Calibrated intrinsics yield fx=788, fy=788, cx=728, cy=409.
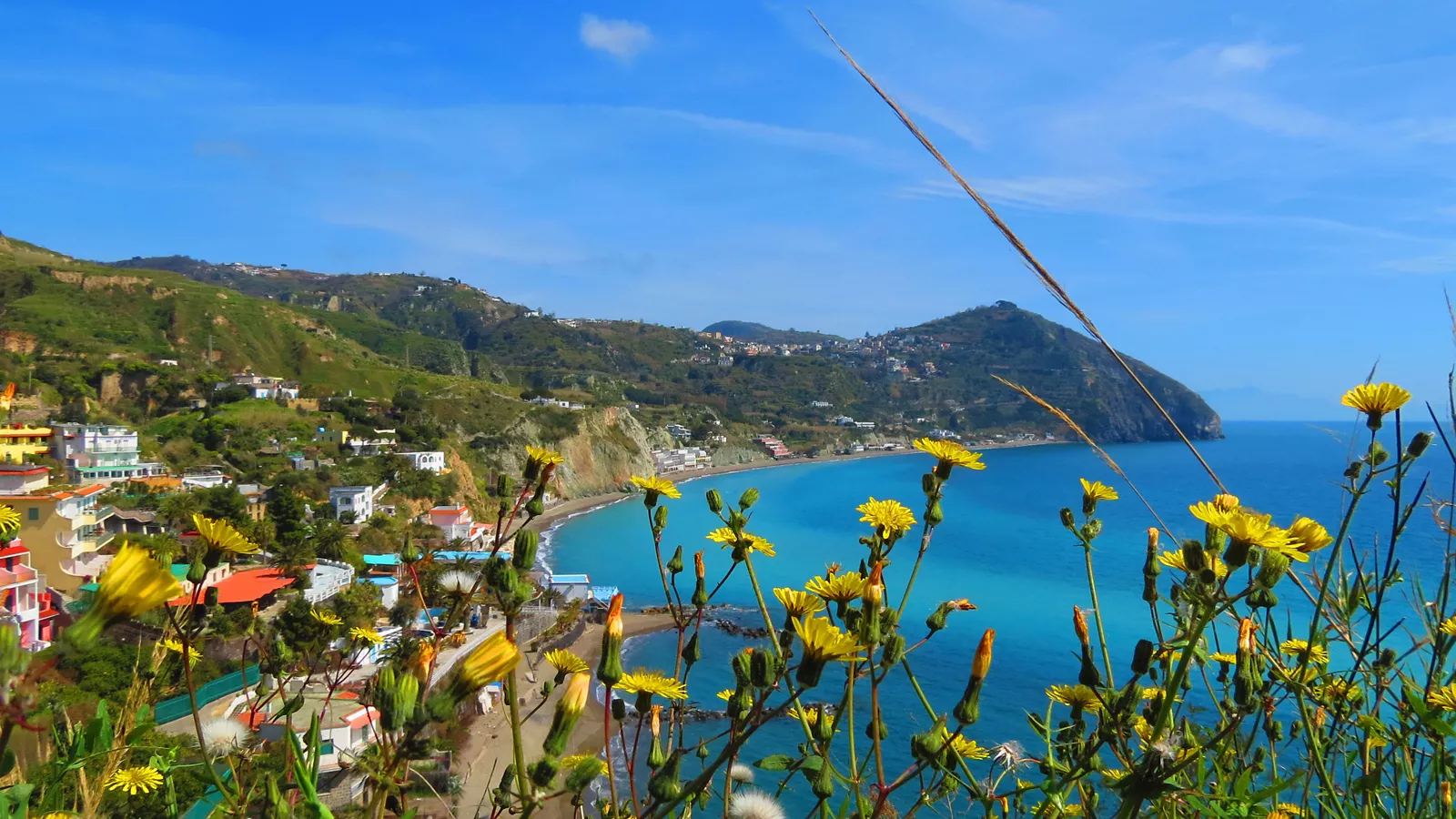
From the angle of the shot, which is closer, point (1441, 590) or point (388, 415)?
point (1441, 590)

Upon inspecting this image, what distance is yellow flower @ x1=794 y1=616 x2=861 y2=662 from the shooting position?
1182mm

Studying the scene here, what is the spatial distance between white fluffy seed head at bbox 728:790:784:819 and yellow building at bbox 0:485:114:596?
22.5m

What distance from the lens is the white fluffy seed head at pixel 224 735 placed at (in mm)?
1825

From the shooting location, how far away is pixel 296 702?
1.47 meters

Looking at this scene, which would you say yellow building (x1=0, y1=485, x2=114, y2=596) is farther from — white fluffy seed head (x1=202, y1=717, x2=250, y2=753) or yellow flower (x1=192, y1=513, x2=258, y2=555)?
yellow flower (x1=192, y1=513, x2=258, y2=555)

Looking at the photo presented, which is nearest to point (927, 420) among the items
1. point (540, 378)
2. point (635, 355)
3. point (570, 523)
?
point (635, 355)

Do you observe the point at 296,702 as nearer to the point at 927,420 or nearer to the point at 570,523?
the point at 570,523

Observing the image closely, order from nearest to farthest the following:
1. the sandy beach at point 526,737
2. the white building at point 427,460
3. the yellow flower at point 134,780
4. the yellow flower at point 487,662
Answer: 1. the yellow flower at point 487,662
2. the yellow flower at point 134,780
3. the sandy beach at point 526,737
4. the white building at point 427,460

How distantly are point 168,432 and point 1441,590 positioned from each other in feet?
180

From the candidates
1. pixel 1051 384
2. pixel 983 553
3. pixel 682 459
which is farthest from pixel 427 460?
pixel 1051 384

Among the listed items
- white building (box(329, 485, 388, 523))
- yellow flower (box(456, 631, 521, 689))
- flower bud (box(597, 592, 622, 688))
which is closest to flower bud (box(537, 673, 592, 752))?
flower bud (box(597, 592, 622, 688))

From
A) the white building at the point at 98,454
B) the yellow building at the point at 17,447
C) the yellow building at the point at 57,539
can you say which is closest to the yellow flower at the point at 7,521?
the yellow building at the point at 57,539

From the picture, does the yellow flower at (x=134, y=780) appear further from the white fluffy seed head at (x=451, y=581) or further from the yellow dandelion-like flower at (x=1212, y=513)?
the yellow dandelion-like flower at (x=1212, y=513)

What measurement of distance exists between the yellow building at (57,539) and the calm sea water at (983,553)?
626 inches
